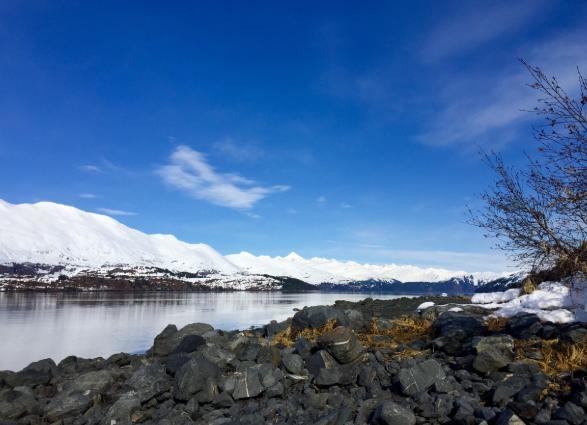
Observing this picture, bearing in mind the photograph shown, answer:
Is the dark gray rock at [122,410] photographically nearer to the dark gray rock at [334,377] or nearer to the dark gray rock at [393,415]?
the dark gray rock at [334,377]

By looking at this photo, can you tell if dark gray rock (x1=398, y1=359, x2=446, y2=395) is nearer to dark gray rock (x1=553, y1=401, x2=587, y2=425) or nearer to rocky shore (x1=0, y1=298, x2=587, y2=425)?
rocky shore (x1=0, y1=298, x2=587, y2=425)

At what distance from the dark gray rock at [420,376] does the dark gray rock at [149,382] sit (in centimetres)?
655

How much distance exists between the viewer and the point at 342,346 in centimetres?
1147

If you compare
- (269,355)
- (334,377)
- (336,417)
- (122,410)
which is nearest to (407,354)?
(334,377)

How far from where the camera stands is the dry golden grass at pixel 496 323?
41.2 feet

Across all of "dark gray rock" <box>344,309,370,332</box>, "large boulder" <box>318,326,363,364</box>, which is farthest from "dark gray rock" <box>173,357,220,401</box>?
"dark gray rock" <box>344,309,370,332</box>

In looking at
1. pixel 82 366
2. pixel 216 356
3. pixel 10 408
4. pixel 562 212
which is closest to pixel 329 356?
pixel 216 356

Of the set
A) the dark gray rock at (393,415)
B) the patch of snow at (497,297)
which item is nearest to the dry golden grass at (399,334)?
the dark gray rock at (393,415)

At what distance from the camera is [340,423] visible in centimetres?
866

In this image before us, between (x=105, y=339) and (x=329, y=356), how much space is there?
32.1m

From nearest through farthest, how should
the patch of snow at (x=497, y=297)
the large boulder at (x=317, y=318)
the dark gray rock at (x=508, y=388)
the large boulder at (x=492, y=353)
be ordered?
the dark gray rock at (x=508, y=388) < the large boulder at (x=492, y=353) < the large boulder at (x=317, y=318) < the patch of snow at (x=497, y=297)

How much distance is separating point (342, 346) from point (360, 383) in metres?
1.21

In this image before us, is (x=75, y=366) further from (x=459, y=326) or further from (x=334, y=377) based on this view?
(x=459, y=326)

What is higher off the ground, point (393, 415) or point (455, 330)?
point (455, 330)
